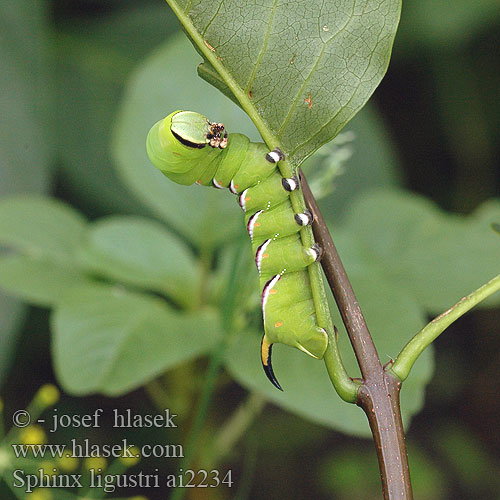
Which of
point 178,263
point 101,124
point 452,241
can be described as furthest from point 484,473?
point 101,124

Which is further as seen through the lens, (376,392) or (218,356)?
(218,356)

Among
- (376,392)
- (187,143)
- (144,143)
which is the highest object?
(144,143)

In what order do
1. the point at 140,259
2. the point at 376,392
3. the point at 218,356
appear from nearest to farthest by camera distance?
the point at 376,392 → the point at 218,356 → the point at 140,259

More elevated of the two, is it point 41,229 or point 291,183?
point 41,229

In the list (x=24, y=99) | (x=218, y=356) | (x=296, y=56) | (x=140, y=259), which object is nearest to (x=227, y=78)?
(x=296, y=56)

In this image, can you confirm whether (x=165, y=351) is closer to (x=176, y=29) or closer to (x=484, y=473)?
(x=484, y=473)

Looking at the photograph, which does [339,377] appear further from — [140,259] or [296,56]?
[140,259]

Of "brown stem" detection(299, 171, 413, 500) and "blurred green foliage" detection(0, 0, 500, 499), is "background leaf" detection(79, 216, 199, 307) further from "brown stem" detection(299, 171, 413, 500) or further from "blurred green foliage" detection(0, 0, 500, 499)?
"brown stem" detection(299, 171, 413, 500)

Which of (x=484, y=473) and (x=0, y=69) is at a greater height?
(x=0, y=69)
